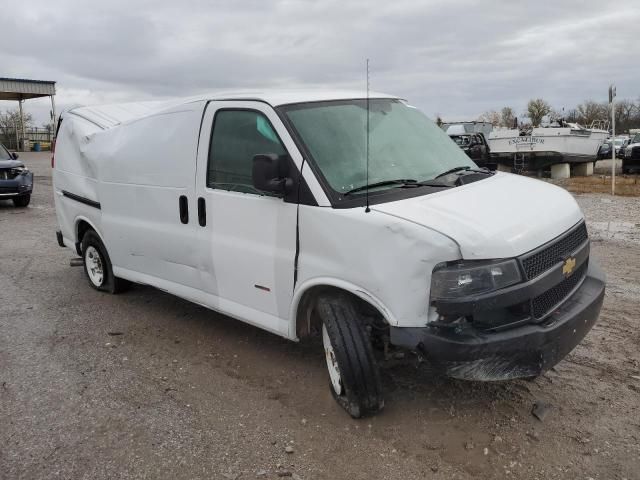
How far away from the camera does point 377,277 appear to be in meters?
3.23

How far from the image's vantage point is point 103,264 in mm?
6242

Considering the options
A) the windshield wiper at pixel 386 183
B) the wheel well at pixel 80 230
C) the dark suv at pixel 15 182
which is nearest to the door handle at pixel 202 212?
the windshield wiper at pixel 386 183

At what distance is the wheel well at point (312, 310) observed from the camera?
140 inches

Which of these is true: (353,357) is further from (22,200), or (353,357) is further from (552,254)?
(22,200)

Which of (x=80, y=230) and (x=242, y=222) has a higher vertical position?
(x=242, y=222)

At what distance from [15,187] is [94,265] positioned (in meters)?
8.91

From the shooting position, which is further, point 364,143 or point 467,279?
point 364,143

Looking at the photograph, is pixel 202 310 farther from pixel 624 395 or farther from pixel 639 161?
pixel 639 161

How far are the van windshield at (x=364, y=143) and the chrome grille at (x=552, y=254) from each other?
0.93 meters

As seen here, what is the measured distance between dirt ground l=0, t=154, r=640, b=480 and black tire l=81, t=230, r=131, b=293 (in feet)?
2.19

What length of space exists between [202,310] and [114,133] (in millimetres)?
1880

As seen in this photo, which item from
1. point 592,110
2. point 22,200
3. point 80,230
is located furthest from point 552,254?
point 592,110

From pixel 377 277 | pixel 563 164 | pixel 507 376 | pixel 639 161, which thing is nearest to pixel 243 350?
pixel 377 277

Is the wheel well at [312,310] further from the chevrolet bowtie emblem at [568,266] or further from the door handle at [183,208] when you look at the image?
the door handle at [183,208]
